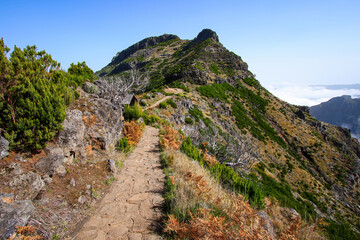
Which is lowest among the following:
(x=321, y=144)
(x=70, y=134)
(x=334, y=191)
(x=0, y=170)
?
(x=334, y=191)

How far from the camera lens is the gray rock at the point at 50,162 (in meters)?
3.85

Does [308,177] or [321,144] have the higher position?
[321,144]

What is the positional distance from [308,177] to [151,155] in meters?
26.9

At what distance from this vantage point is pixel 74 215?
345 cm

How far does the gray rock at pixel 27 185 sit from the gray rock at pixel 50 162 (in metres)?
0.35

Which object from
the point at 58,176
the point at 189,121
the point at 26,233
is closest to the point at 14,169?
the point at 58,176

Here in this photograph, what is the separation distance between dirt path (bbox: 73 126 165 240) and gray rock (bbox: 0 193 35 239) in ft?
3.01

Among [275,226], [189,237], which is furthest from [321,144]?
[189,237]

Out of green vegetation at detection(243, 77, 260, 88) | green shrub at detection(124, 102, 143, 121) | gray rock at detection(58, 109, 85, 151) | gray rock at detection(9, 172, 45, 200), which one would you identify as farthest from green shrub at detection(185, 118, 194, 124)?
green vegetation at detection(243, 77, 260, 88)

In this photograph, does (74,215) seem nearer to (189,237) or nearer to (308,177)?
(189,237)

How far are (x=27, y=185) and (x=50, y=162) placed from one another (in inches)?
28.2

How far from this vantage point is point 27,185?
10.8ft

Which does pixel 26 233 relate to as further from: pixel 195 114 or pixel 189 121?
pixel 195 114

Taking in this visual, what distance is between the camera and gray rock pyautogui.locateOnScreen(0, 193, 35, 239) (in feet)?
7.98
